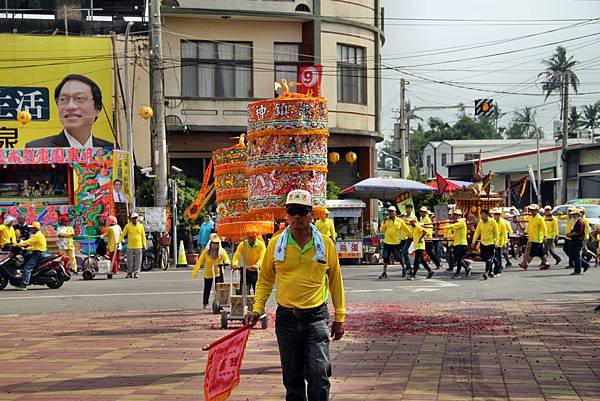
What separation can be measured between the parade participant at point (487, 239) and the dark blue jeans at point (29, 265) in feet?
35.8

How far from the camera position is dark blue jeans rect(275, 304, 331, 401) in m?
7.18

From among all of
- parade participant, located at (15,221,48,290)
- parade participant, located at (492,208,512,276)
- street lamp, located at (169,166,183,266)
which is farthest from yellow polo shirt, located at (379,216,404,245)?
parade participant, located at (15,221,48,290)

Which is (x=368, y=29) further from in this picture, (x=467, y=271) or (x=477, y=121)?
(x=477, y=121)

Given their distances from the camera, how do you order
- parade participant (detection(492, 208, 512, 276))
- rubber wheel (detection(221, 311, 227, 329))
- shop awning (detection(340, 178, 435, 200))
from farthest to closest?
shop awning (detection(340, 178, 435, 200)), parade participant (detection(492, 208, 512, 276)), rubber wheel (detection(221, 311, 227, 329))

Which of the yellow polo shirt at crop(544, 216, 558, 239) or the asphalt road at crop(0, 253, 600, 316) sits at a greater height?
the yellow polo shirt at crop(544, 216, 558, 239)

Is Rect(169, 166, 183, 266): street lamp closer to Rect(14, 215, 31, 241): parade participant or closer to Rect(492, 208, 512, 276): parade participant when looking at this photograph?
Rect(14, 215, 31, 241): parade participant

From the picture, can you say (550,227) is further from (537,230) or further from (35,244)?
(35,244)

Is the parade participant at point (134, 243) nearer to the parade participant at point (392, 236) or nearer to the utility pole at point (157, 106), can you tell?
the utility pole at point (157, 106)

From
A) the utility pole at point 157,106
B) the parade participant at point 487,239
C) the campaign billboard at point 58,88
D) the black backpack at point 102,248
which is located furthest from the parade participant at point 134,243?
the campaign billboard at point 58,88

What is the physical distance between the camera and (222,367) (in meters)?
7.17

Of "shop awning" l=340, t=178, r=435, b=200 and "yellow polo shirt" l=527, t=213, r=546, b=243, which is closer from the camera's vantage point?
"yellow polo shirt" l=527, t=213, r=546, b=243

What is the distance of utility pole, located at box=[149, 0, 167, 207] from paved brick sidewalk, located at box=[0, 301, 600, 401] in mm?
13826

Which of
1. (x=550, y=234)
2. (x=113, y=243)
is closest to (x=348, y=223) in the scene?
(x=550, y=234)

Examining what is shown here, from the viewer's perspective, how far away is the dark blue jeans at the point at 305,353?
718 centimetres
